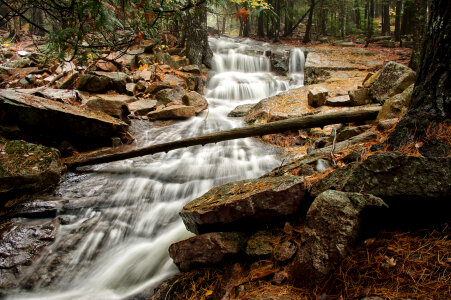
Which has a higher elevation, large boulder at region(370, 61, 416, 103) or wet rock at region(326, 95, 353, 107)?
large boulder at region(370, 61, 416, 103)

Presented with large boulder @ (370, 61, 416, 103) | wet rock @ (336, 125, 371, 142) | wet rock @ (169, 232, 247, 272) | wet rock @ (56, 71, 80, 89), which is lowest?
wet rock @ (169, 232, 247, 272)

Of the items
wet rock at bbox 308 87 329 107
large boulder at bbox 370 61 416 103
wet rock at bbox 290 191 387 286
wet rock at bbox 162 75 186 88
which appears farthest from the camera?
wet rock at bbox 162 75 186 88

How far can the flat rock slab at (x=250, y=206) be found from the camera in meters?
2.14

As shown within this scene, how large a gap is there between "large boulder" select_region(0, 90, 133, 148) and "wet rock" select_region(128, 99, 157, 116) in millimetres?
2008

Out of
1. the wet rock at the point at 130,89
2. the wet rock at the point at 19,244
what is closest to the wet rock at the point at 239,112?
the wet rock at the point at 130,89

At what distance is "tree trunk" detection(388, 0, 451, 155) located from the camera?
6.81ft

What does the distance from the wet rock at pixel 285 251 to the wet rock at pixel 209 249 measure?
1.14 ft

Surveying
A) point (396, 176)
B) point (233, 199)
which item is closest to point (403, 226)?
point (396, 176)

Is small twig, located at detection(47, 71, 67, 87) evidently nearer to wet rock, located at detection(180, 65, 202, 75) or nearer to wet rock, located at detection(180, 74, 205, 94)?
wet rock, located at detection(180, 74, 205, 94)

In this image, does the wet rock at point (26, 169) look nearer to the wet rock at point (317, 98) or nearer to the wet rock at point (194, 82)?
the wet rock at point (317, 98)

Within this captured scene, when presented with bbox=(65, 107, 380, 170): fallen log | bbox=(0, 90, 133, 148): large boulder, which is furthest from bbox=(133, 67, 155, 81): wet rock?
bbox=(65, 107, 380, 170): fallen log

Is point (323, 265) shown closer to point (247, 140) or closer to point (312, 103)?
point (247, 140)

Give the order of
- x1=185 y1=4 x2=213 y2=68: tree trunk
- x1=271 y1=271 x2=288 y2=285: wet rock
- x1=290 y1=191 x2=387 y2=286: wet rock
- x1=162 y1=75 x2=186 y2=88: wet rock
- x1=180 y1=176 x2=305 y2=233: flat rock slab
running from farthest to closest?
1. x1=185 y1=4 x2=213 y2=68: tree trunk
2. x1=162 y1=75 x2=186 y2=88: wet rock
3. x1=180 y1=176 x2=305 y2=233: flat rock slab
4. x1=271 y1=271 x2=288 y2=285: wet rock
5. x1=290 y1=191 x2=387 y2=286: wet rock

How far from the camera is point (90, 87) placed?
780cm
